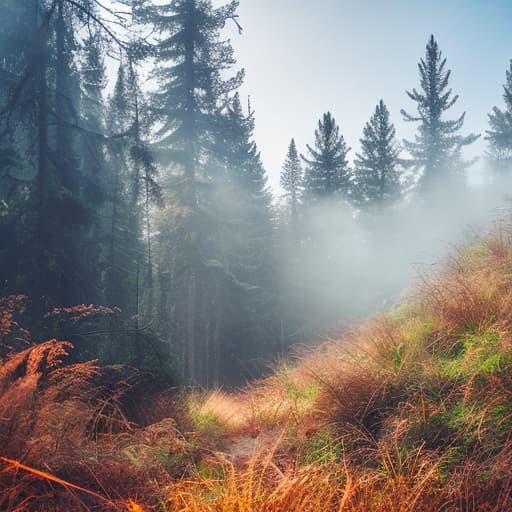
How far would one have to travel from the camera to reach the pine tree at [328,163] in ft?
83.9

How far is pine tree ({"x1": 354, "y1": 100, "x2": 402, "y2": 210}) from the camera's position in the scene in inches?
1020

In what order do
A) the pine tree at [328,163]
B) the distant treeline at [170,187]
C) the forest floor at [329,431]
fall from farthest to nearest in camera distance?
the pine tree at [328,163] → the distant treeline at [170,187] → the forest floor at [329,431]

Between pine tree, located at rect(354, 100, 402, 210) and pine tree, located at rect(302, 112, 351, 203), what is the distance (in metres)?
1.51

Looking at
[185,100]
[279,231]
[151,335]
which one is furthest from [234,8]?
[279,231]

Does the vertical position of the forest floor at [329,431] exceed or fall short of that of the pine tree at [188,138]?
it falls short

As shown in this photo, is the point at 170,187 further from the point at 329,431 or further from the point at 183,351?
the point at 329,431

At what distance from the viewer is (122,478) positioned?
242 cm

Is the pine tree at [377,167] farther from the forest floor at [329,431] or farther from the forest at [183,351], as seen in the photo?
the forest floor at [329,431]

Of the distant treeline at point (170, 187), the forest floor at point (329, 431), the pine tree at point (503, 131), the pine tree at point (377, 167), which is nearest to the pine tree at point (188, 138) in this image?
the distant treeline at point (170, 187)

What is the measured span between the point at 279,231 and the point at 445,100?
16.6m

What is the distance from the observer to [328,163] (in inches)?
1009

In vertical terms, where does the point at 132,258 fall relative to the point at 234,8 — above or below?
below

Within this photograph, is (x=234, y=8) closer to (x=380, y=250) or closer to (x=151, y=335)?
(x=151, y=335)

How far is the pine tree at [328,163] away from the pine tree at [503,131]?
14.5 m
